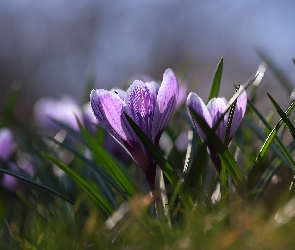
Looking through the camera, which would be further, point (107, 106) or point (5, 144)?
point (5, 144)

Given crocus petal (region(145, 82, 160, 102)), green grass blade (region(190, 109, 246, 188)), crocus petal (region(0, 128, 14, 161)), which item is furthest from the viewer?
crocus petal (region(0, 128, 14, 161))

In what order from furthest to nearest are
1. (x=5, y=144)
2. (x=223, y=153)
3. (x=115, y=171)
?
(x=5, y=144)
(x=115, y=171)
(x=223, y=153)

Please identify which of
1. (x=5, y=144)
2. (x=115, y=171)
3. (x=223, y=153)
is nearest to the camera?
(x=223, y=153)

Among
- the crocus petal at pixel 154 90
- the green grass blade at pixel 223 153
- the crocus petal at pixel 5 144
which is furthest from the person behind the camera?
the crocus petal at pixel 5 144

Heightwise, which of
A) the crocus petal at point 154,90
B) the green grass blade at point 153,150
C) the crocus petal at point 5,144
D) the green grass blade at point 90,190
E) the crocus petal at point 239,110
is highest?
the crocus petal at point 154,90

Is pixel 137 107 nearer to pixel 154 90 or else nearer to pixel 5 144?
pixel 154 90

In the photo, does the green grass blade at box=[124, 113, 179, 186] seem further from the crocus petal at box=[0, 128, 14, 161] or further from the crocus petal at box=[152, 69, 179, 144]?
the crocus petal at box=[0, 128, 14, 161]

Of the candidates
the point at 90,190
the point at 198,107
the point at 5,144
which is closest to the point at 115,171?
the point at 90,190

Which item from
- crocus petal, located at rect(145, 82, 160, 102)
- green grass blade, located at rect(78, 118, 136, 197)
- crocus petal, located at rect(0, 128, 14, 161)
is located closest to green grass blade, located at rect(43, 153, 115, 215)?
green grass blade, located at rect(78, 118, 136, 197)

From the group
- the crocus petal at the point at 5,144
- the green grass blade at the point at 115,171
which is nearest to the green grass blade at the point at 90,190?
the green grass blade at the point at 115,171

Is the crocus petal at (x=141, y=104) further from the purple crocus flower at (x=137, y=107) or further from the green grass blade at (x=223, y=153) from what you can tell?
the green grass blade at (x=223, y=153)
